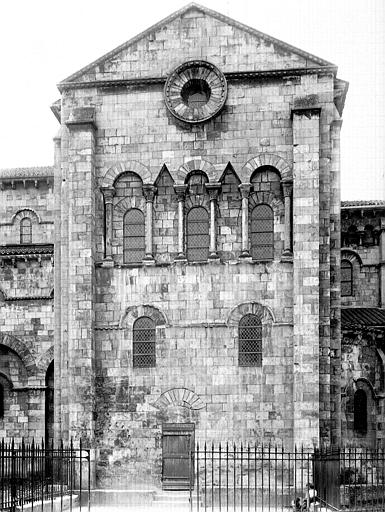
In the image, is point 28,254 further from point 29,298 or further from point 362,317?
point 362,317

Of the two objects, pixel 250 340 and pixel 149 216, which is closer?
pixel 250 340

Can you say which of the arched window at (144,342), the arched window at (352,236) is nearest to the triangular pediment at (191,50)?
the arched window at (144,342)

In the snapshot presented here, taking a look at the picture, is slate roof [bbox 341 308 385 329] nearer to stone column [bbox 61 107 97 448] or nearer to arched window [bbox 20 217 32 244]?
stone column [bbox 61 107 97 448]

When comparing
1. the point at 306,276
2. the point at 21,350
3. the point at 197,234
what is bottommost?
the point at 21,350

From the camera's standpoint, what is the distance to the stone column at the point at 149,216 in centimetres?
2891

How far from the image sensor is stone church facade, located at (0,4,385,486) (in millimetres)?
27953

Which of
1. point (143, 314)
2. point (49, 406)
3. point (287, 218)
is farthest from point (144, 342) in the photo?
point (49, 406)

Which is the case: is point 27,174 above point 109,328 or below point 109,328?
above

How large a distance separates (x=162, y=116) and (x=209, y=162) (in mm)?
2170

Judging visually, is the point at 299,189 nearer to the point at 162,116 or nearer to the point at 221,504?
the point at 162,116

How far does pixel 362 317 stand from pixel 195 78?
12.6 meters

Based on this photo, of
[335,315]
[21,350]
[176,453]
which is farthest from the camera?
[21,350]

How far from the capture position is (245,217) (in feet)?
93.6

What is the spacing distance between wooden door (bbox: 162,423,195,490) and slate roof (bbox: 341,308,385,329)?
789 centimetres
